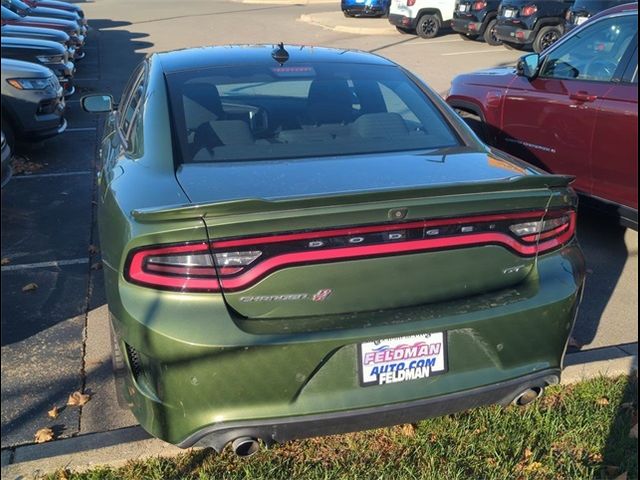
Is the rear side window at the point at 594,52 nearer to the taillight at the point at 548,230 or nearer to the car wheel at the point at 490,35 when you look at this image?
the taillight at the point at 548,230

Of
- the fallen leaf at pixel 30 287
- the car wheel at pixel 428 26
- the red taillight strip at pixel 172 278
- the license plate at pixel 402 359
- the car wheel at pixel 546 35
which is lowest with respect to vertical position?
the car wheel at pixel 428 26

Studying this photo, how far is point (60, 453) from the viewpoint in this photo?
3.07 metres

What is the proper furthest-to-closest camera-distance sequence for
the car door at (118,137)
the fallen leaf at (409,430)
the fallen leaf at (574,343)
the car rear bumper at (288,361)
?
1. the fallen leaf at (574,343)
2. the car door at (118,137)
3. the fallen leaf at (409,430)
4. the car rear bumper at (288,361)

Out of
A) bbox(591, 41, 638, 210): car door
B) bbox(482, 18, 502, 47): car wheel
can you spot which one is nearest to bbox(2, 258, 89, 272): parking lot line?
bbox(591, 41, 638, 210): car door

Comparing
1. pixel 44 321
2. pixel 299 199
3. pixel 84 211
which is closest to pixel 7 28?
pixel 84 211

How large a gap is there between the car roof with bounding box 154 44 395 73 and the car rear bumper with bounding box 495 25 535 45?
526 inches

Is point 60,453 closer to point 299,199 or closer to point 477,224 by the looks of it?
point 299,199

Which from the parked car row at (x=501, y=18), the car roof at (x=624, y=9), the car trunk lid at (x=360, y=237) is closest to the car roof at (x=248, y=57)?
the car trunk lid at (x=360, y=237)

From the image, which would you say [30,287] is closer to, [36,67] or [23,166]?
[23,166]

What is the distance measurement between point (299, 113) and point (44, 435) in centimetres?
200

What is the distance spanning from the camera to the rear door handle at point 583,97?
5227 mm

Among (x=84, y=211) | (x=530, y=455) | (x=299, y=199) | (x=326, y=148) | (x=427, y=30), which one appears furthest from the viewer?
(x=427, y=30)

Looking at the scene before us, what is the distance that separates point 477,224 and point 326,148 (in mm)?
943

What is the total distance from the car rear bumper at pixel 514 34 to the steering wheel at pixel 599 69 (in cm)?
1181
